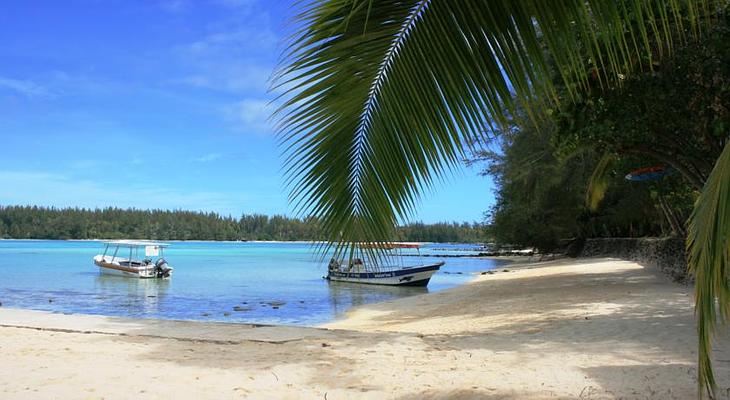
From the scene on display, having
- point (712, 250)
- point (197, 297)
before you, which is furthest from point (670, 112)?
point (197, 297)

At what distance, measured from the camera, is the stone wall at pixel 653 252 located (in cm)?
1628

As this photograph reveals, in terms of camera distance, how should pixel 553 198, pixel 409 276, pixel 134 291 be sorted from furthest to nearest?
pixel 553 198
pixel 409 276
pixel 134 291

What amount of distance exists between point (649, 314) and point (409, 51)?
9.98 meters

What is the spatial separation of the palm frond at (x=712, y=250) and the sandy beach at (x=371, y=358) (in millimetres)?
3149

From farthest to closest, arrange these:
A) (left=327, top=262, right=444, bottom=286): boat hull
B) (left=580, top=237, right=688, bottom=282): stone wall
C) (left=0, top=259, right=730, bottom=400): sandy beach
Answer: (left=327, top=262, right=444, bottom=286): boat hull
(left=580, top=237, right=688, bottom=282): stone wall
(left=0, top=259, right=730, bottom=400): sandy beach

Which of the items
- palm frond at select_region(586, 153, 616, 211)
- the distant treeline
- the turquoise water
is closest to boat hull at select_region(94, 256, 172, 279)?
the turquoise water

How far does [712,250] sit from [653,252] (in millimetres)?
22028

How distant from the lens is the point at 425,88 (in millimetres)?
2002

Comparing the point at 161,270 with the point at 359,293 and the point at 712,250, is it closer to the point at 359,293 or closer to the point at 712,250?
the point at 359,293

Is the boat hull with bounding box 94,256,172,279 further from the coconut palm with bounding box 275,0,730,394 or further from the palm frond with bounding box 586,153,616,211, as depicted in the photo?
the coconut palm with bounding box 275,0,730,394

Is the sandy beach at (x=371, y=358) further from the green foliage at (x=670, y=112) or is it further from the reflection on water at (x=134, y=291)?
the reflection on water at (x=134, y=291)

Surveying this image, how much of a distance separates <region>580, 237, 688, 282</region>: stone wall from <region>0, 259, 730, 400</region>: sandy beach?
4912 mm

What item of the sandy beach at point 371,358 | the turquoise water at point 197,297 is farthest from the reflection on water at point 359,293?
the sandy beach at point 371,358

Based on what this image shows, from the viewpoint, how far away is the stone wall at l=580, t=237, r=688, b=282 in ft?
53.4
